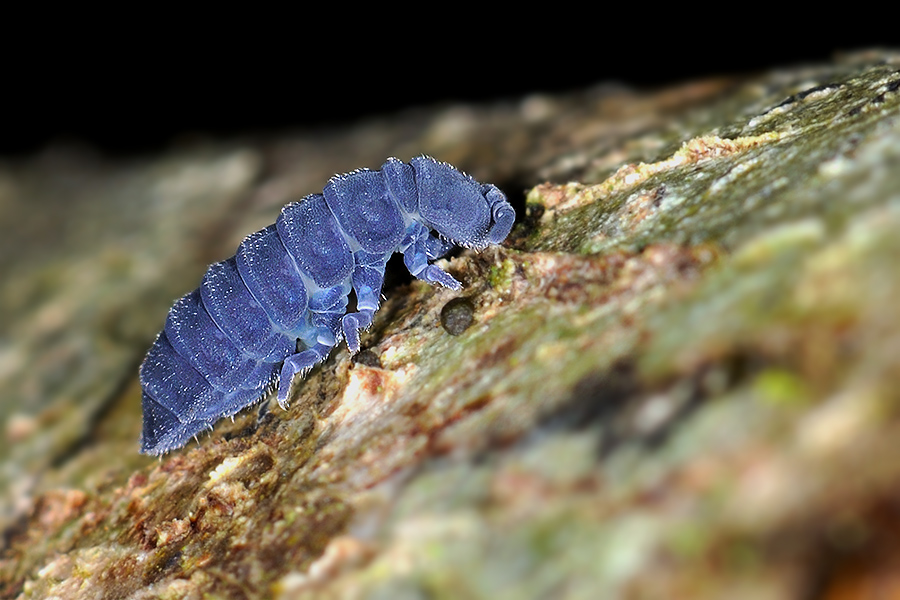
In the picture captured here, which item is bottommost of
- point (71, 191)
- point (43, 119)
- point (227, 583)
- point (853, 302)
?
point (227, 583)

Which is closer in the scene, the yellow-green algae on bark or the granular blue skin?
the yellow-green algae on bark

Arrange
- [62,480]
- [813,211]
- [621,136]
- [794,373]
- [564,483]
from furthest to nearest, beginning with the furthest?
[621,136] < [62,480] < [813,211] < [564,483] < [794,373]

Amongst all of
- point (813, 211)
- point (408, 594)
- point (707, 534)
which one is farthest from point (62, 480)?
point (813, 211)

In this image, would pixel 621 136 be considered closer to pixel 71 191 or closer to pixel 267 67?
pixel 267 67

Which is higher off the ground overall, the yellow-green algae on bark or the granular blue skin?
the granular blue skin
